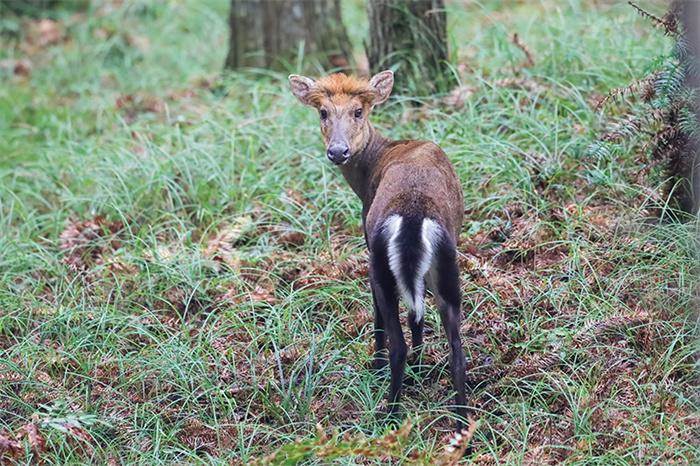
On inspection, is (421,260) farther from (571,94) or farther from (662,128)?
(571,94)

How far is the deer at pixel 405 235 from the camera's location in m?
4.12

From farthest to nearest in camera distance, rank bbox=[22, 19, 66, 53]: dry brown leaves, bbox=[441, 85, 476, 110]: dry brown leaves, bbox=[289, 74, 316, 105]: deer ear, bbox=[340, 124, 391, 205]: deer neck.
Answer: bbox=[22, 19, 66, 53]: dry brown leaves → bbox=[441, 85, 476, 110]: dry brown leaves → bbox=[289, 74, 316, 105]: deer ear → bbox=[340, 124, 391, 205]: deer neck

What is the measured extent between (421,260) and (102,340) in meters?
1.89

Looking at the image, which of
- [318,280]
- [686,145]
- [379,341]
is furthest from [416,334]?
[686,145]

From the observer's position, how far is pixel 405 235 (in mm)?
4102

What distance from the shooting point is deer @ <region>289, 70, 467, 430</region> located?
4117 millimetres

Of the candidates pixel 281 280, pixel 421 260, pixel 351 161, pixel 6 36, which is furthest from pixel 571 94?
pixel 6 36

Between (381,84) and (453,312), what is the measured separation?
162 centimetres

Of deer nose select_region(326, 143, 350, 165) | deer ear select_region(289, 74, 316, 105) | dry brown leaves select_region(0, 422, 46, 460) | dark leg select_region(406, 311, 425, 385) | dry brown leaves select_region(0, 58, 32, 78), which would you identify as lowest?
dry brown leaves select_region(0, 422, 46, 460)

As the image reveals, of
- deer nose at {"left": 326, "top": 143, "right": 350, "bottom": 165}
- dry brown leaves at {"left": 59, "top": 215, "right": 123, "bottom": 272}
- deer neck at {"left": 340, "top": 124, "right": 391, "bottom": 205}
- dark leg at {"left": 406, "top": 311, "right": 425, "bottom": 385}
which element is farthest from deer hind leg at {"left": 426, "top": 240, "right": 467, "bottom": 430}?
dry brown leaves at {"left": 59, "top": 215, "right": 123, "bottom": 272}

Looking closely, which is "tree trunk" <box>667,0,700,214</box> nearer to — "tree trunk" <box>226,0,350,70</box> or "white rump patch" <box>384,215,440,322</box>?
"white rump patch" <box>384,215,440,322</box>

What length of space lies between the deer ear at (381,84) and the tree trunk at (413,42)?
1403 mm

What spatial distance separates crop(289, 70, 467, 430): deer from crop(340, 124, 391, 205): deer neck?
0.06 ft

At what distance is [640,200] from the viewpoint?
217 inches
